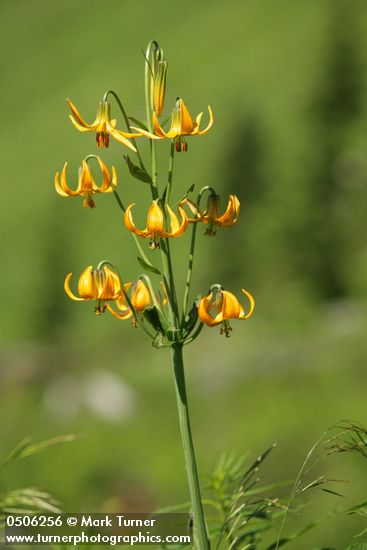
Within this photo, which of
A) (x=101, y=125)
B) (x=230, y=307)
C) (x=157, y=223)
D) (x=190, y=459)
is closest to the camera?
(x=190, y=459)

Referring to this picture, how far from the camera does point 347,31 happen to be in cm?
6119

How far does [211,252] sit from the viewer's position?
189 ft

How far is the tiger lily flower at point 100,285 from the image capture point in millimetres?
3182

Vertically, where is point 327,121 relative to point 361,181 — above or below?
above

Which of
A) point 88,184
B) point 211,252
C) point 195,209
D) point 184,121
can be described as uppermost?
point 211,252

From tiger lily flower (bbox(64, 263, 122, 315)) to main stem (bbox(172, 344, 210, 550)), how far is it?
14.1 inches

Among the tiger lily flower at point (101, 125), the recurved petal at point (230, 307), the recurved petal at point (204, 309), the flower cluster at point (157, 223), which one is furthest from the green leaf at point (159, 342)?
the tiger lily flower at point (101, 125)

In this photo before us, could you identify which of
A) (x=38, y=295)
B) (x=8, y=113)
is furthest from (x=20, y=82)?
(x=38, y=295)

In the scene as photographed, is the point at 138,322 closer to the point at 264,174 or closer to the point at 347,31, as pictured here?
the point at 264,174

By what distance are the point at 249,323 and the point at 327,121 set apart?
51.9 ft

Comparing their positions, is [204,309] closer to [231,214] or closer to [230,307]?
[230,307]

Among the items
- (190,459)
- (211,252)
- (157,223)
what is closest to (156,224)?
(157,223)

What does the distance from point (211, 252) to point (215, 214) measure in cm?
5442

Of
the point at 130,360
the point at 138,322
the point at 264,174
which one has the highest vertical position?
the point at 264,174
